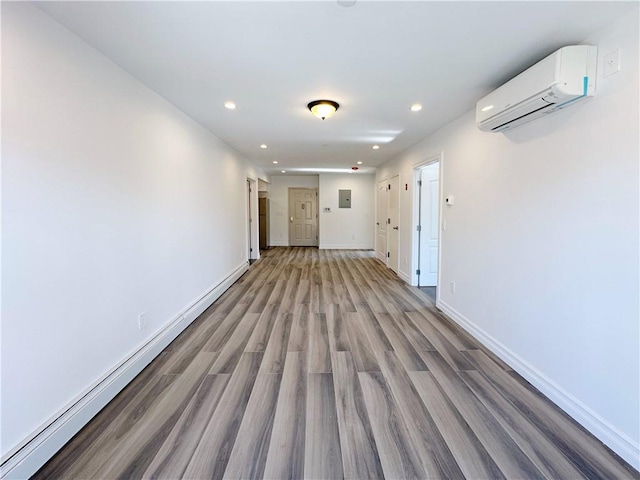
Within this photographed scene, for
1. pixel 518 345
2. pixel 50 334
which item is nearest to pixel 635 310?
pixel 518 345

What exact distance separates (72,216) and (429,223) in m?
Result: 4.63

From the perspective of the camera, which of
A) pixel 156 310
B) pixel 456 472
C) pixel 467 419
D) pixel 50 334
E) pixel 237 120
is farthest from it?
pixel 237 120

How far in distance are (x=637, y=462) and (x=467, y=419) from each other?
769 mm

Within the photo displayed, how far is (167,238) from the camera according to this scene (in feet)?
9.48

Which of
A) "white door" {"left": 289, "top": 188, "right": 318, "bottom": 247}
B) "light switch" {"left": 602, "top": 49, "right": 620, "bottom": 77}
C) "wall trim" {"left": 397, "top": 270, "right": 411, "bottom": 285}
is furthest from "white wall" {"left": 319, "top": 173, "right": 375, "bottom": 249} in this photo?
"light switch" {"left": 602, "top": 49, "right": 620, "bottom": 77}

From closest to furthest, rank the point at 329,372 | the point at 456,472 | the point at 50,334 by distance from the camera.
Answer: the point at 456,472, the point at 50,334, the point at 329,372

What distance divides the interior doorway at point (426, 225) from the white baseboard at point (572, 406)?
215 cm

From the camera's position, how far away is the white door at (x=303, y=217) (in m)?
9.89

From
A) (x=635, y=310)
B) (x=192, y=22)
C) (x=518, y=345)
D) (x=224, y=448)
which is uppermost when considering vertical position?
(x=192, y=22)

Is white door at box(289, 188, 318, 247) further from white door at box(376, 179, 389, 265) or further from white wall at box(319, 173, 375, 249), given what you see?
white door at box(376, 179, 389, 265)

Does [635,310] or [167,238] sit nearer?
[635,310]

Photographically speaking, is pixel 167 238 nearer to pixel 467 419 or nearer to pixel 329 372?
pixel 329 372

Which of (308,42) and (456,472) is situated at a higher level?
(308,42)

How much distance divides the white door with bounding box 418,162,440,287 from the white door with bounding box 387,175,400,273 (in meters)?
0.93
